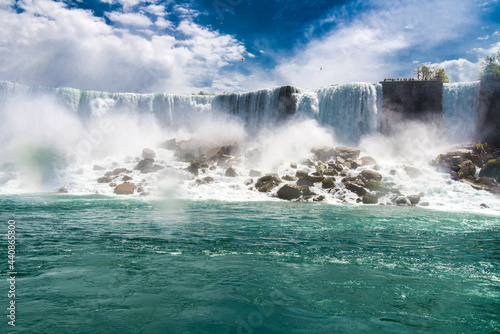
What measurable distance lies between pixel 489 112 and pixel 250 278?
3349 cm

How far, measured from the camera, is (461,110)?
30.8 meters

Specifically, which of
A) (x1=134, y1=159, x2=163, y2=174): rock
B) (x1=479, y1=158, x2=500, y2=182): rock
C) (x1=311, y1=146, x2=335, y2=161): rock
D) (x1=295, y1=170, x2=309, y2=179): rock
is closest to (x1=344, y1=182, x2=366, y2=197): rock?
(x1=295, y1=170, x2=309, y2=179): rock

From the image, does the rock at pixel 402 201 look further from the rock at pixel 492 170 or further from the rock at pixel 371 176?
the rock at pixel 492 170

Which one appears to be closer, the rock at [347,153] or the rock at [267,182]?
the rock at [267,182]

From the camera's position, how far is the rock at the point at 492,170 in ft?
69.8

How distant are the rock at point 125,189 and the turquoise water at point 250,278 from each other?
10.2 metres

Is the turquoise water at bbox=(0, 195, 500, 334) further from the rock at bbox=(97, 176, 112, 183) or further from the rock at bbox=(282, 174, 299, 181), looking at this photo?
the rock at bbox=(97, 176, 112, 183)

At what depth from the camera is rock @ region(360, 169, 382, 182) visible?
21670 mm

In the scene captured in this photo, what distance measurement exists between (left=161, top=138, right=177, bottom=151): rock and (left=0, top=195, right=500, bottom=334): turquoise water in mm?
23927

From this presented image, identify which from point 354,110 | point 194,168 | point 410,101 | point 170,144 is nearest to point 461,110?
point 410,101

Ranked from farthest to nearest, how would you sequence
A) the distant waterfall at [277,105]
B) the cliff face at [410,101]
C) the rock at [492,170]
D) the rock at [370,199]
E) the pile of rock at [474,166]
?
the cliff face at [410,101]
the distant waterfall at [277,105]
the rock at [492,170]
the pile of rock at [474,166]
the rock at [370,199]

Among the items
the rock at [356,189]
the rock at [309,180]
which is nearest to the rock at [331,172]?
the rock at [309,180]

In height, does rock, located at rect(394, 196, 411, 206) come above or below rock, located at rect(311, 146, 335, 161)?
below

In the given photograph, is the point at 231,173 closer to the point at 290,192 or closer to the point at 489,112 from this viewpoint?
the point at 290,192
